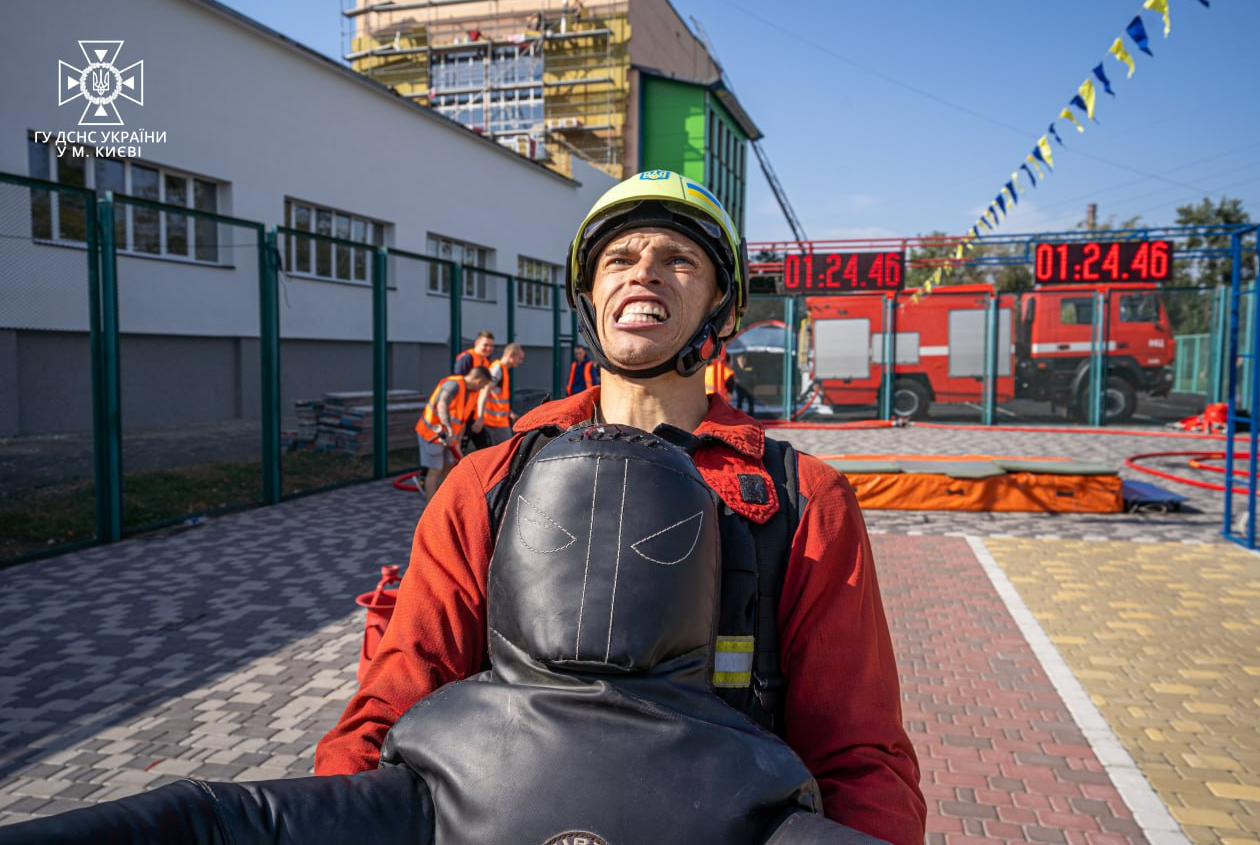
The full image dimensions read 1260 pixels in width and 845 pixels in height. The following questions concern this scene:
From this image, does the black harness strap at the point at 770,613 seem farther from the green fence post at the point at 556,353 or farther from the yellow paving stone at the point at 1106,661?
the green fence post at the point at 556,353

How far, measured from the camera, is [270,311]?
1044 cm

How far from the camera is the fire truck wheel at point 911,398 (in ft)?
76.6

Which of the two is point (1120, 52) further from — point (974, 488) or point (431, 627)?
point (431, 627)

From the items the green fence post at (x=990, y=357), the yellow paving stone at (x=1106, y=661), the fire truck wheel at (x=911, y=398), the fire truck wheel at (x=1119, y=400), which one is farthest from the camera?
the fire truck wheel at (x=911, y=398)

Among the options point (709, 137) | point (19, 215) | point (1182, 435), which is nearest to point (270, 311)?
point (19, 215)

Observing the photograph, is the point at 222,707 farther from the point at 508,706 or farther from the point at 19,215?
the point at 19,215

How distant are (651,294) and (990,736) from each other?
11.8 feet

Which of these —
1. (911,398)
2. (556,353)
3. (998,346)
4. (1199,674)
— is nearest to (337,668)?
(1199,674)

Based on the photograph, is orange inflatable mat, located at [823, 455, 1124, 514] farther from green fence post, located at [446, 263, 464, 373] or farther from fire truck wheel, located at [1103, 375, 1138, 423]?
fire truck wheel, located at [1103, 375, 1138, 423]

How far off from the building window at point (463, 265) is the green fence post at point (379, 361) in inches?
94.6

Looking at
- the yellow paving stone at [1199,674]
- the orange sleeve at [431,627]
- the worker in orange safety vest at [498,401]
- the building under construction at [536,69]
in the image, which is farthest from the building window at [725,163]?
the orange sleeve at [431,627]

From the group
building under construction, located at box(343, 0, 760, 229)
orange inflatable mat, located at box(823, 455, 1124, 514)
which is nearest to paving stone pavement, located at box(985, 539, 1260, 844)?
orange inflatable mat, located at box(823, 455, 1124, 514)

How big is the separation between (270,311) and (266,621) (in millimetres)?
5229

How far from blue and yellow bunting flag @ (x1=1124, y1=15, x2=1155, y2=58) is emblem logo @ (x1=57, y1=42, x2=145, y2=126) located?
45.5ft
